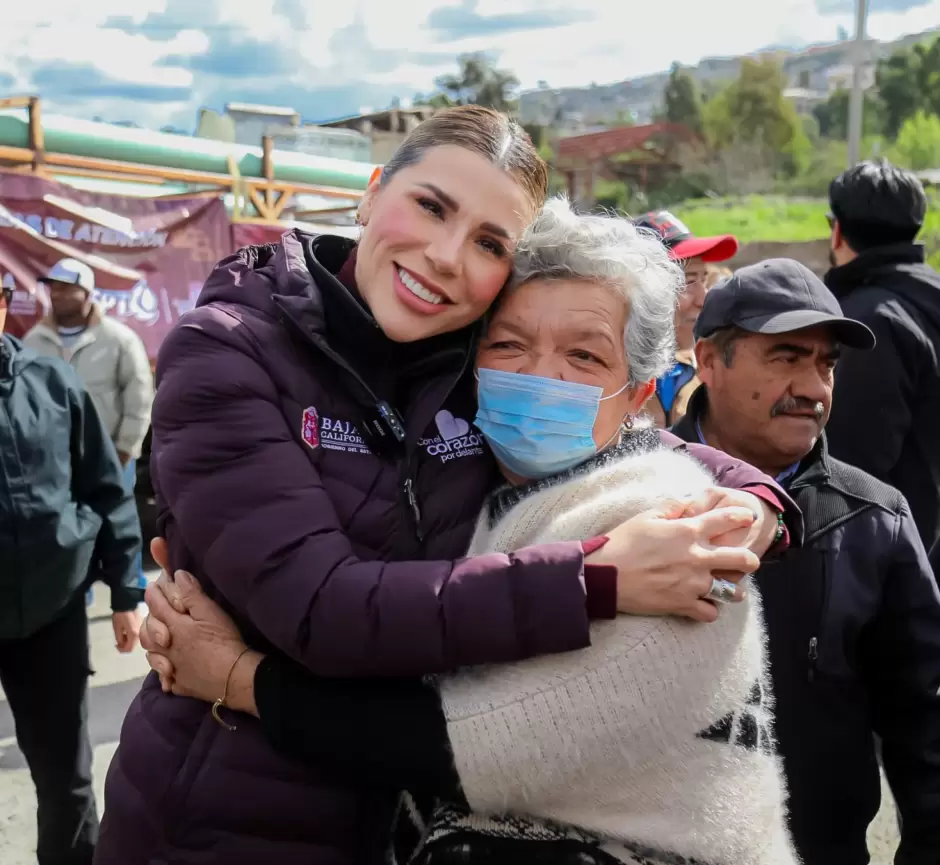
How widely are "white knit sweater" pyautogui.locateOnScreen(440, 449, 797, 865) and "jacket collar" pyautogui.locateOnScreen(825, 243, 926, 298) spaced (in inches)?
89.2

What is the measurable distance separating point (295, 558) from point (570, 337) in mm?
603

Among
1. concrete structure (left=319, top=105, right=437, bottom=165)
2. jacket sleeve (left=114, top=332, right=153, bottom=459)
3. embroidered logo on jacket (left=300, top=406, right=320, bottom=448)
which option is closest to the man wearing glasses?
embroidered logo on jacket (left=300, top=406, right=320, bottom=448)

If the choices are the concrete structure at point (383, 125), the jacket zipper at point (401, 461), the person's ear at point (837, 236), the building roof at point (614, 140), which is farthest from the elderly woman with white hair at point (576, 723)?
the building roof at point (614, 140)

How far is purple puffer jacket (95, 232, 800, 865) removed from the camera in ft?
3.96

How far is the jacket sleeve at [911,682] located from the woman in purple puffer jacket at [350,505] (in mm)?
481

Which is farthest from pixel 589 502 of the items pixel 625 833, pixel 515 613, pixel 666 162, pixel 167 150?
pixel 666 162

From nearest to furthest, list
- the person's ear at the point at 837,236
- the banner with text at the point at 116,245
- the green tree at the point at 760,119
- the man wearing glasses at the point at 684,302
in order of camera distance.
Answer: the person's ear at the point at 837,236 → the man wearing glasses at the point at 684,302 → the banner with text at the point at 116,245 → the green tree at the point at 760,119

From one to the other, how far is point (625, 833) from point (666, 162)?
6786cm

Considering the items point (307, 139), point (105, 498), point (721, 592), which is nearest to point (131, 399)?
point (105, 498)

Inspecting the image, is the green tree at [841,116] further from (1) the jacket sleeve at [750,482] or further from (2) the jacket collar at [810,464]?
(1) the jacket sleeve at [750,482]

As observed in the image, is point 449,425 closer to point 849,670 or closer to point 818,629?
point 818,629

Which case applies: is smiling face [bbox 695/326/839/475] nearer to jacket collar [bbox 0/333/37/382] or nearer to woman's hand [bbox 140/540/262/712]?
woman's hand [bbox 140/540/262/712]

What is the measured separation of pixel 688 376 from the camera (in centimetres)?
385

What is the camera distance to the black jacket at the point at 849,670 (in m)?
1.84
